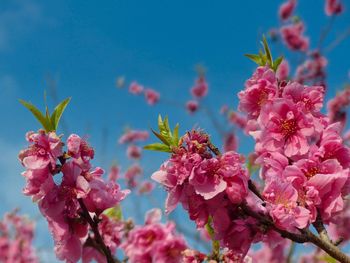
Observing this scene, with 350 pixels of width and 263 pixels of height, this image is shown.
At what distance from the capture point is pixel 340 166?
2.15 m

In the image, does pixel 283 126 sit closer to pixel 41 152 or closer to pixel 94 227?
pixel 94 227

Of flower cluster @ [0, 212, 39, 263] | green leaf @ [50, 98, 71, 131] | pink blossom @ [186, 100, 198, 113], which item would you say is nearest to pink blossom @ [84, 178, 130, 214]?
green leaf @ [50, 98, 71, 131]

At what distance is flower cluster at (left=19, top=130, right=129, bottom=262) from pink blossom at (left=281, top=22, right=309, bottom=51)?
10.3 meters

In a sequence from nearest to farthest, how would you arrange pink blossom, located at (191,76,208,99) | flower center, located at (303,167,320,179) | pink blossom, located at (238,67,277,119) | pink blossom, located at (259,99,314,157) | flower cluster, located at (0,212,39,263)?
flower center, located at (303,167,320,179)
pink blossom, located at (259,99,314,157)
pink blossom, located at (238,67,277,119)
flower cluster, located at (0,212,39,263)
pink blossom, located at (191,76,208,99)

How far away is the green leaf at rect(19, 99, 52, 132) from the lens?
2.14m

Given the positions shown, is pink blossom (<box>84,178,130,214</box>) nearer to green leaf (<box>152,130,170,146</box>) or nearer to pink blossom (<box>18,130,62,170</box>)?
pink blossom (<box>18,130,62,170</box>)

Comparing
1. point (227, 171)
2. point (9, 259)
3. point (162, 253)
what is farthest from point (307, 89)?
point (9, 259)

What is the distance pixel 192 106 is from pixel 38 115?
12021mm

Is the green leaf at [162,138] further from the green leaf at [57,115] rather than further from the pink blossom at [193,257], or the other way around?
the pink blossom at [193,257]

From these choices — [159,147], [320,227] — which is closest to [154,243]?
[159,147]

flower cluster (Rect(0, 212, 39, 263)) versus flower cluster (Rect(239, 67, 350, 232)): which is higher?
flower cluster (Rect(0, 212, 39, 263))

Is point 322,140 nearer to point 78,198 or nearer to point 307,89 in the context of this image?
point 307,89

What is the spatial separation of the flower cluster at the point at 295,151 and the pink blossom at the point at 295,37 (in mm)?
9636

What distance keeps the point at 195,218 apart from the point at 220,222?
0.11 metres
